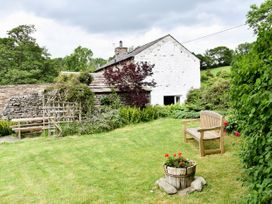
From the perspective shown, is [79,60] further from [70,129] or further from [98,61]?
[70,129]

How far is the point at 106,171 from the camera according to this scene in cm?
588

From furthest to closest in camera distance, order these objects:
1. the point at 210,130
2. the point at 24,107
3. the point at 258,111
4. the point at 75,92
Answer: the point at 24,107
the point at 75,92
the point at 210,130
the point at 258,111

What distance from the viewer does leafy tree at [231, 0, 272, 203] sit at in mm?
2230

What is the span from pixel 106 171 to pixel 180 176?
6.56ft

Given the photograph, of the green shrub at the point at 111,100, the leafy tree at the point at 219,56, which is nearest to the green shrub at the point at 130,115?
the green shrub at the point at 111,100

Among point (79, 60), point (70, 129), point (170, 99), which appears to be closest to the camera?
point (70, 129)

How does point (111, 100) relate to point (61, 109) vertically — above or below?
above

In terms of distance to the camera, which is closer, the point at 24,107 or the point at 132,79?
the point at 132,79

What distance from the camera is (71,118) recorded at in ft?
42.4

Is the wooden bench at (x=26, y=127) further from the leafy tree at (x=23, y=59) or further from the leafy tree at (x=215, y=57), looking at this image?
the leafy tree at (x=215, y=57)

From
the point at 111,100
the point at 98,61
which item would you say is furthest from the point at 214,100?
the point at 98,61

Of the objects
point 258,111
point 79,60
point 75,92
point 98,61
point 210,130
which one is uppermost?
point 98,61

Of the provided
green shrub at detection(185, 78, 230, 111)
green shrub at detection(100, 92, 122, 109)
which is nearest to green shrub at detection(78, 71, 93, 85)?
green shrub at detection(100, 92, 122, 109)

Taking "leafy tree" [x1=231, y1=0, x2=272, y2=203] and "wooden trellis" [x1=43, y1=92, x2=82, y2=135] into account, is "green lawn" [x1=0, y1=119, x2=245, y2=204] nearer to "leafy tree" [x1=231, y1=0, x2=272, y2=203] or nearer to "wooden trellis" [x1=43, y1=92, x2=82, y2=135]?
"leafy tree" [x1=231, y1=0, x2=272, y2=203]
